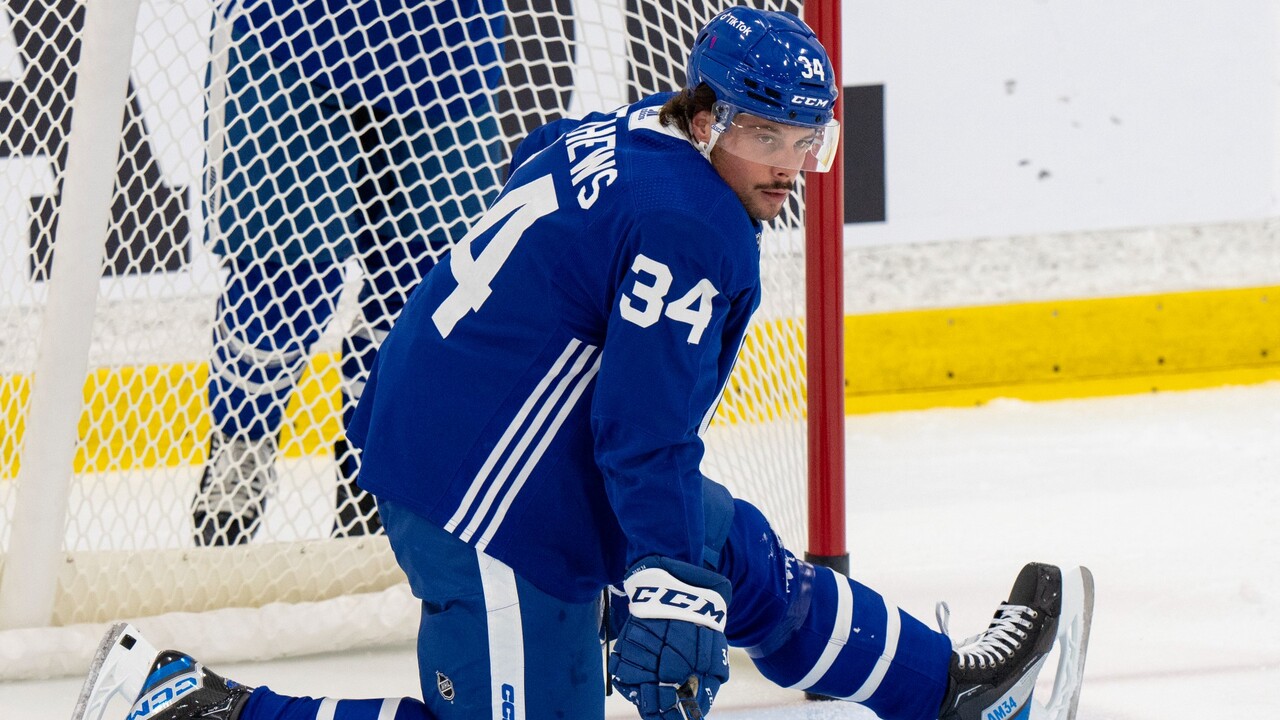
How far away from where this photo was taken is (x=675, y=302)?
4.17 feet

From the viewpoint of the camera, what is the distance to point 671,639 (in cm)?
129

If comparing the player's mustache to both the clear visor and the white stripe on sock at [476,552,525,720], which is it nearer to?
the clear visor

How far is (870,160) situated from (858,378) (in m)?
0.56

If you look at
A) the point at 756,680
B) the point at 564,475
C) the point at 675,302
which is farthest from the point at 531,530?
the point at 756,680

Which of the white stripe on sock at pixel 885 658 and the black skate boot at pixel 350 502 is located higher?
the white stripe on sock at pixel 885 658

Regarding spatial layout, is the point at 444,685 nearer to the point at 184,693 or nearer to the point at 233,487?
the point at 184,693

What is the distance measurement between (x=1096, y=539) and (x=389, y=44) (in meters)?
1.55

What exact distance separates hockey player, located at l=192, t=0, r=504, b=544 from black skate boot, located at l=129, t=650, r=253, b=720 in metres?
0.81

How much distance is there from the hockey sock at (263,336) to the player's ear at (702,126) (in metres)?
1.10

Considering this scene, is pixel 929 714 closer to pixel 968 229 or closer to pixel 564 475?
pixel 564 475

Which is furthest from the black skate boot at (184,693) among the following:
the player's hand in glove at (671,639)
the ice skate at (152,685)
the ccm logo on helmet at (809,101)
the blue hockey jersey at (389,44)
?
the blue hockey jersey at (389,44)

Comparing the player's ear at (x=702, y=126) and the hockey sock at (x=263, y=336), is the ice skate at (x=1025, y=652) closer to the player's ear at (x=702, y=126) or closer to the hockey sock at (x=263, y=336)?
the player's ear at (x=702, y=126)

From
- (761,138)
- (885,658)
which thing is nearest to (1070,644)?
(885,658)

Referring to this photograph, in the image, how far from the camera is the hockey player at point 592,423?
129 cm
